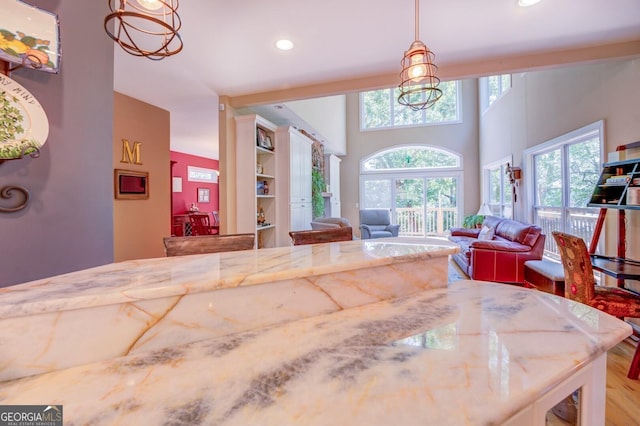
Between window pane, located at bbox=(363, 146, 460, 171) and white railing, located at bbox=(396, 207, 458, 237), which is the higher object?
window pane, located at bbox=(363, 146, 460, 171)

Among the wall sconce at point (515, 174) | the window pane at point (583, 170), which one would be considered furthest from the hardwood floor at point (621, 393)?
the wall sconce at point (515, 174)

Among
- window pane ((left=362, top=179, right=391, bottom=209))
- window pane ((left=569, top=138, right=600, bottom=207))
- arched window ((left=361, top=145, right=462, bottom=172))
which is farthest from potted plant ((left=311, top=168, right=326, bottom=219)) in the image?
window pane ((left=569, top=138, right=600, bottom=207))

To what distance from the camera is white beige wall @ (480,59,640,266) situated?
2730 millimetres

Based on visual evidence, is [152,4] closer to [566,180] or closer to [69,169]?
[69,169]

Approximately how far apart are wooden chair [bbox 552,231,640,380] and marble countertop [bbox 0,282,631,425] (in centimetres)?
161

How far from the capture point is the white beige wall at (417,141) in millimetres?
7730

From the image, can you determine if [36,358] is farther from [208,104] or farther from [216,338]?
[208,104]

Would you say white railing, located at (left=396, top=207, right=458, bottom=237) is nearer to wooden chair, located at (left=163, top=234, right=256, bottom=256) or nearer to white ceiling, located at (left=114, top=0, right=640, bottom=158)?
white ceiling, located at (left=114, top=0, right=640, bottom=158)

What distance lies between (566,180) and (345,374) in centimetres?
473

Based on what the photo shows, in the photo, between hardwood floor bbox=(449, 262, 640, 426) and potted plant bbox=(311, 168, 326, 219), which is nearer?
hardwood floor bbox=(449, 262, 640, 426)

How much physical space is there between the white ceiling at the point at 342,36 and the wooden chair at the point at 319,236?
1.72 metres

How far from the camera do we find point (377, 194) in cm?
852

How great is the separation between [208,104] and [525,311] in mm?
4574

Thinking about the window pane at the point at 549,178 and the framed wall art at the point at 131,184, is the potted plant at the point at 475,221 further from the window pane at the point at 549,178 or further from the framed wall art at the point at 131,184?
the framed wall art at the point at 131,184
